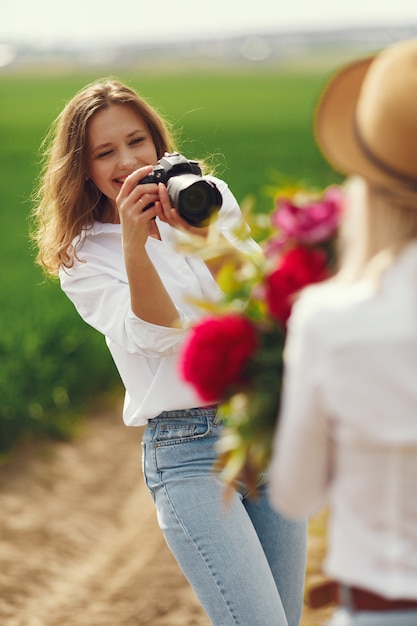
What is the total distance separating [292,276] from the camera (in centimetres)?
154

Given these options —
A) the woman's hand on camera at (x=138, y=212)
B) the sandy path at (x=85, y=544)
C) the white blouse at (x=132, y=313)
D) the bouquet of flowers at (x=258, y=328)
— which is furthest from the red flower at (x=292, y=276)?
the sandy path at (x=85, y=544)

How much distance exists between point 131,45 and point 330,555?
437 feet

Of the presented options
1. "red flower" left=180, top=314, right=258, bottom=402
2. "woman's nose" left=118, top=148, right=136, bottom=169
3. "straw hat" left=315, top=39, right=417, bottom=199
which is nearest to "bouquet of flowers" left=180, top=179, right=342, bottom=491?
"red flower" left=180, top=314, right=258, bottom=402

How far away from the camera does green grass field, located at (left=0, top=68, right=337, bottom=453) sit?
6363mm

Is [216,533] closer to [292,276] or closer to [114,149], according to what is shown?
[292,276]

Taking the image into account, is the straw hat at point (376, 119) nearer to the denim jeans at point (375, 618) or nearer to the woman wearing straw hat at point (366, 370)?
the woman wearing straw hat at point (366, 370)

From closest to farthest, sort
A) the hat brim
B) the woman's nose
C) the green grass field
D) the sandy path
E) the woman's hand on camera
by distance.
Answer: the hat brim, the woman's hand on camera, the woman's nose, the sandy path, the green grass field

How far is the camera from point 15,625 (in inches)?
167

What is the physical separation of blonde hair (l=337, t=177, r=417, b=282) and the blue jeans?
877 millimetres

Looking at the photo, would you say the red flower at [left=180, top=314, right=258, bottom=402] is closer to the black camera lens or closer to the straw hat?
the straw hat

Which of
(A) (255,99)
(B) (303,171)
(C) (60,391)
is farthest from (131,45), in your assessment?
(C) (60,391)

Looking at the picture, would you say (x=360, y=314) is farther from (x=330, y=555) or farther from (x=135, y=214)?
(x=135, y=214)

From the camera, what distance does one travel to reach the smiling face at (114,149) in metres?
2.65

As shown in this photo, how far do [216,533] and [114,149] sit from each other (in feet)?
3.29
